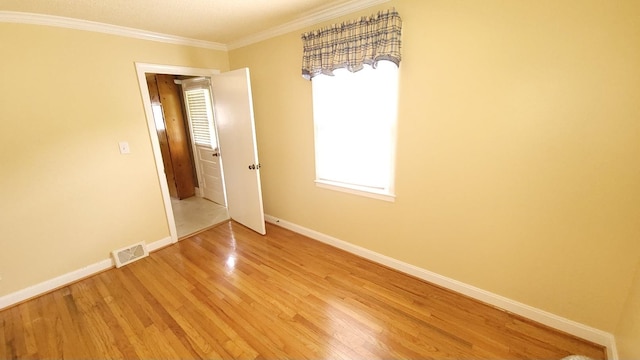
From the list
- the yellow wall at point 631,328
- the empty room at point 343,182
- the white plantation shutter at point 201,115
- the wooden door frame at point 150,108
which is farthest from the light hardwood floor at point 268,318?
the white plantation shutter at point 201,115

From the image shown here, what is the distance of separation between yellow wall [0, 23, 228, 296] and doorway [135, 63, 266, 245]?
0.09m

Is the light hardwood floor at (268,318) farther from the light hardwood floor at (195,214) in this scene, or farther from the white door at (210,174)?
the white door at (210,174)

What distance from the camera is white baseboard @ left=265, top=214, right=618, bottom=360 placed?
153 cm

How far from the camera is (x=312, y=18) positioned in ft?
7.47

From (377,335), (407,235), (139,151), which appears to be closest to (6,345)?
(139,151)

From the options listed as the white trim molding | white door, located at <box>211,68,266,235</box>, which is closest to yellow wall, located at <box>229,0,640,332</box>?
the white trim molding

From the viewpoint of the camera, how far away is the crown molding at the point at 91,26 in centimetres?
188

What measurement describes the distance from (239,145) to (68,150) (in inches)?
59.3

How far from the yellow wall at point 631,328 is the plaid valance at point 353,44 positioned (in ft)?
6.26

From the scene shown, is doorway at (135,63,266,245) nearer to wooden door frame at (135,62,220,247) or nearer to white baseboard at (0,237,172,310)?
wooden door frame at (135,62,220,247)

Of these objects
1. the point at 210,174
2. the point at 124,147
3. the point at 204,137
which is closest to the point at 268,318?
the point at 124,147

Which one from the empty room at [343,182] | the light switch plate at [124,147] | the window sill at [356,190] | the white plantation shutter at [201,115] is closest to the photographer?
the empty room at [343,182]

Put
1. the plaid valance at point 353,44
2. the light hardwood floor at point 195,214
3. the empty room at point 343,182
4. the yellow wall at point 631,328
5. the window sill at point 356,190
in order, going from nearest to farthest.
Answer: the yellow wall at point 631,328 < the empty room at point 343,182 < the plaid valance at point 353,44 < the window sill at point 356,190 < the light hardwood floor at point 195,214

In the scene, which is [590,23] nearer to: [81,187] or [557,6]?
[557,6]
